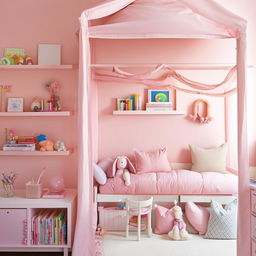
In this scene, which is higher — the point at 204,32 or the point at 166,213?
the point at 204,32

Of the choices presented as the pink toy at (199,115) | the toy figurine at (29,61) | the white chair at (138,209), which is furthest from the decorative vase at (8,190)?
the pink toy at (199,115)

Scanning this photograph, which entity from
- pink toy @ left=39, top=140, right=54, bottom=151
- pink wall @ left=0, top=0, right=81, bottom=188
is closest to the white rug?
pink wall @ left=0, top=0, right=81, bottom=188

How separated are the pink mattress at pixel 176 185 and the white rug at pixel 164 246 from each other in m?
0.47

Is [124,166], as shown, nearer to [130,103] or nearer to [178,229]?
[130,103]

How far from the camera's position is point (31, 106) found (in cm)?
322

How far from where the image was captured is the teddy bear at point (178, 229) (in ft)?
9.77

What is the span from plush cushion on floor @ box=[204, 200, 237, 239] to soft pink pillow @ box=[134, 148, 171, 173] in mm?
674

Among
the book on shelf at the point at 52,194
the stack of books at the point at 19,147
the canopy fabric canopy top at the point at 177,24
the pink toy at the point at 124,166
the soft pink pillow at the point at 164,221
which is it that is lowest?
the soft pink pillow at the point at 164,221

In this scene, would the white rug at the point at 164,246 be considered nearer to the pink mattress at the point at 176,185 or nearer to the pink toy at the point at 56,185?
the pink mattress at the point at 176,185

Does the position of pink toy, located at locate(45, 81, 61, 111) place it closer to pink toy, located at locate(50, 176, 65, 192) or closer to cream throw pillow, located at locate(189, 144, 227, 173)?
pink toy, located at locate(50, 176, 65, 192)

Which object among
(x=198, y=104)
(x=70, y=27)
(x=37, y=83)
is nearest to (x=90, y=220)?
(x=37, y=83)

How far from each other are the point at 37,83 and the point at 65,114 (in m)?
0.55

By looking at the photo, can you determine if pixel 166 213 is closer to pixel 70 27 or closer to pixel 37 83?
pixel 37 83

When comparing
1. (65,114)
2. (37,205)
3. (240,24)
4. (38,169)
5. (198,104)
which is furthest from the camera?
(198,104)
